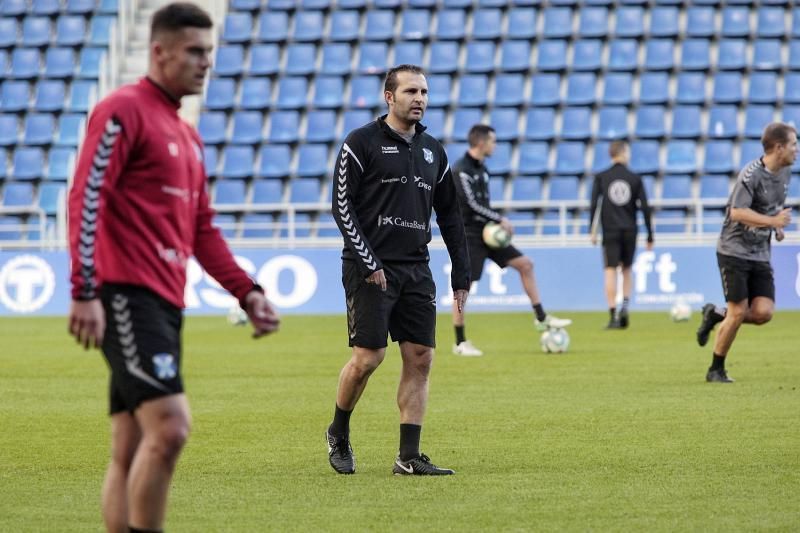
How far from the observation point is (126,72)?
29.5 metres

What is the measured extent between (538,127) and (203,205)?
22.7m

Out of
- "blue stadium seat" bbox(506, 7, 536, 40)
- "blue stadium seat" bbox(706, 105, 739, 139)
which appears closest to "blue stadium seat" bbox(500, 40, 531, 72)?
"blue stadium seat" bbox(506, 7, 536, 40)

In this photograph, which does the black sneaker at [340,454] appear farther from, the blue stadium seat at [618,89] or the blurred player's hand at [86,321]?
the blue stadium seat at [618,89]

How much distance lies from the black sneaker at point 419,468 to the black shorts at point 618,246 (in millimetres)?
12652

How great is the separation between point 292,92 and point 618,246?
10390 millimetres

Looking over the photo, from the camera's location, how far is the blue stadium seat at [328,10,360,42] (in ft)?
95.3

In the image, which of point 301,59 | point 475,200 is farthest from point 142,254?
point 301,59

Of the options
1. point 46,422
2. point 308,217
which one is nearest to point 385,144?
point 46,422

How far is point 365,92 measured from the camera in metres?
28.1

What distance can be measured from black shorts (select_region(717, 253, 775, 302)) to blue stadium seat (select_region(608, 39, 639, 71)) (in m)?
16.7

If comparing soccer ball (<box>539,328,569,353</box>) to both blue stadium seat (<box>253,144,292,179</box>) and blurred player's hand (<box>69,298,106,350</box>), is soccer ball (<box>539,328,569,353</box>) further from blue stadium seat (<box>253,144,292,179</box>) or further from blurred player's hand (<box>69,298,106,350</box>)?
blue stadium seat (<box>253,144,292,179</box>)

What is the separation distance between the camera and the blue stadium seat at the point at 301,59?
94.4ft

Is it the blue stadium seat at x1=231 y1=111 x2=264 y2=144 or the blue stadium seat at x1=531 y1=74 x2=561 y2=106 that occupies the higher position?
the blue stadium seat at x1=531 y1=74 x2=561 y2=106

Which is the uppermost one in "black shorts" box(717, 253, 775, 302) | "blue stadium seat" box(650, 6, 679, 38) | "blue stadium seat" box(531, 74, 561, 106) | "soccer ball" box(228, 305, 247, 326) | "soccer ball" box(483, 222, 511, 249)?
"blue stadium seat" box(650, 6, 679, 38)
